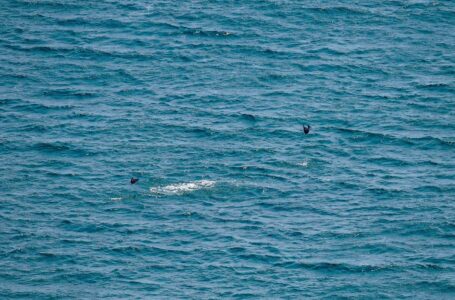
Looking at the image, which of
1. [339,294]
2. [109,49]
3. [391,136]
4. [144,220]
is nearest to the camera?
[339,294]

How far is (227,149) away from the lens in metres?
142

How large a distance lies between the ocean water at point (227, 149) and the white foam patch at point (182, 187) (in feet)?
1.01

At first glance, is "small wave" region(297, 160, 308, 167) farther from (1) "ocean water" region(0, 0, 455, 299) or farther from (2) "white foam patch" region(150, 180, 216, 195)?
(2) "white foam patch" region(150, 180, 216, 195)

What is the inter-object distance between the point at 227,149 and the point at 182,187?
35.2 feet

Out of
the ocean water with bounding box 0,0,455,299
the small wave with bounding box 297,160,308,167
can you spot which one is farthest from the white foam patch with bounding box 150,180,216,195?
the small wave with bounding box 297,160,308,167

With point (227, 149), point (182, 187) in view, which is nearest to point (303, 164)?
point (227, 149)

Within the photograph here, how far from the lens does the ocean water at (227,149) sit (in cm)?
12056

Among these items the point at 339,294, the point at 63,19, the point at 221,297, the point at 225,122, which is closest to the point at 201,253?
the point at 221,297

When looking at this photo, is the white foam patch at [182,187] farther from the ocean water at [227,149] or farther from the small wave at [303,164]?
the small wave at [303,164]

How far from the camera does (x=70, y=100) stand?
502 feet

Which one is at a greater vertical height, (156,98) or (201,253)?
(156,98)

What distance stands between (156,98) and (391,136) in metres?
33.9

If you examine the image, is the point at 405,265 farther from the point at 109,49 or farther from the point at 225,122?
the point at 109,49

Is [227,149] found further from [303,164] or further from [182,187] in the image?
[182,187]
